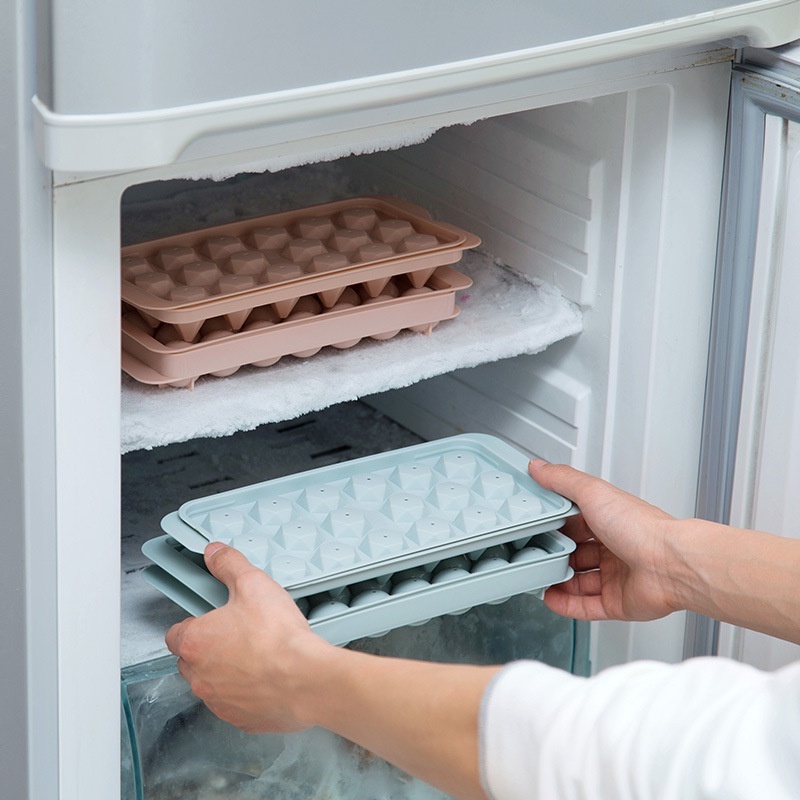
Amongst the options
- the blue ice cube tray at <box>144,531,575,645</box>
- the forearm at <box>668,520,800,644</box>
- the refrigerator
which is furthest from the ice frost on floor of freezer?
the forearm at <box>668,520,800,644</box>

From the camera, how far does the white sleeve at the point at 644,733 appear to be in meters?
0.62

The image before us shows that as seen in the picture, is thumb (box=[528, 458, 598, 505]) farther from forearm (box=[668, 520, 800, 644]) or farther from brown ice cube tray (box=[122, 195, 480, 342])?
brown ice cube tray (box=[122, 195, 480, 342])

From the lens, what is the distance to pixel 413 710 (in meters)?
0.78

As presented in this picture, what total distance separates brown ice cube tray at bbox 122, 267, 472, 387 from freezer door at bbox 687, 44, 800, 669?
27 centimetres

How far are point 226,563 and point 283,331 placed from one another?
25 centimetres

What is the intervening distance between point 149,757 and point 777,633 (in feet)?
1.83

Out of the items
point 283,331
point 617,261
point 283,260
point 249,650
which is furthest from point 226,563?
point 617,261

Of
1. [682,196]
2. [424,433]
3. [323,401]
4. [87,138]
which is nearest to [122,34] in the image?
[87,138]

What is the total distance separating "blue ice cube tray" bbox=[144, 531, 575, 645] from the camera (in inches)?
42.2

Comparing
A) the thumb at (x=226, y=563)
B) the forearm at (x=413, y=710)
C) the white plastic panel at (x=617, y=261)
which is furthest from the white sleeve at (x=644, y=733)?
the white plastic panel at (x=617, y=261)

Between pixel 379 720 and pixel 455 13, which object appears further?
pixel 455 13

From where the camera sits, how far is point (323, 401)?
1151mm

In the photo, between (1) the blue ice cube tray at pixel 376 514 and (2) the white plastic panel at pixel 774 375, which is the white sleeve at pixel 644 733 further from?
(2) the white plastic panel at pixel 774 375

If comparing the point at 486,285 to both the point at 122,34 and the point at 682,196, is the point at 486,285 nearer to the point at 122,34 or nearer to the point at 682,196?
the point at 682,196
